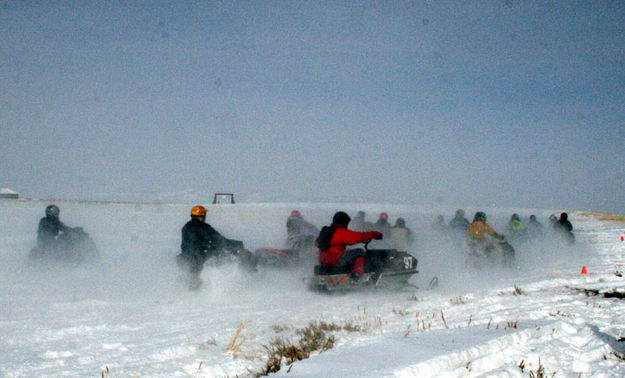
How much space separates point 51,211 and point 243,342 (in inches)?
370

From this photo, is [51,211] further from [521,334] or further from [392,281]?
[521,334]

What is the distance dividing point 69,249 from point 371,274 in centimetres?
793

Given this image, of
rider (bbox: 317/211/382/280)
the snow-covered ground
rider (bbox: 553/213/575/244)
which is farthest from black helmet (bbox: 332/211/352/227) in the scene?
rider (bbox: 553/213/575/244)

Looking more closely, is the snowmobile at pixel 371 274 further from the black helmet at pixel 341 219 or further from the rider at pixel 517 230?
the rider at pixel 517 230

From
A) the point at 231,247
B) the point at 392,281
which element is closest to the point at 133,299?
the point at 231,247

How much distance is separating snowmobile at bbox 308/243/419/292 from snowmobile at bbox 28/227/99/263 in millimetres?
6717

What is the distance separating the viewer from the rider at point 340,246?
357 inches

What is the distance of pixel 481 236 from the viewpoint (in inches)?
512

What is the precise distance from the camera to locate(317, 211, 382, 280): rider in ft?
29.7

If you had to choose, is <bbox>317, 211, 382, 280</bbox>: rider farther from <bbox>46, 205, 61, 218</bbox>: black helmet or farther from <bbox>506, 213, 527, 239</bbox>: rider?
<bbox>506, 213, 527, 239</bbox>: rider

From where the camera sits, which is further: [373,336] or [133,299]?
[133,299]

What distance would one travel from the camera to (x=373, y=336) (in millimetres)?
5430

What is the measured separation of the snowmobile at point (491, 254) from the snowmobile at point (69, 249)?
32.9 feet

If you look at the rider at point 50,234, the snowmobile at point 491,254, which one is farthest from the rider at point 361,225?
the rider at point 50,234
